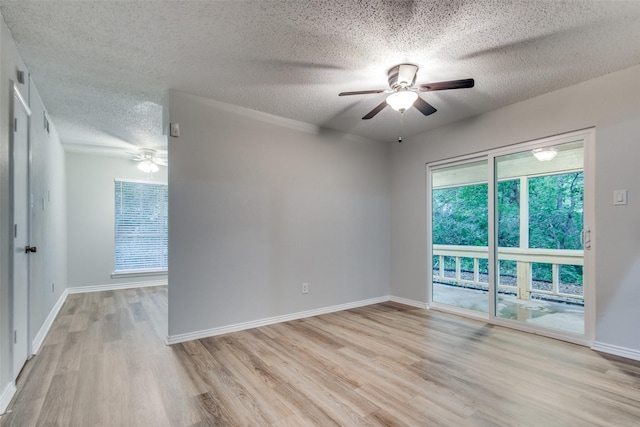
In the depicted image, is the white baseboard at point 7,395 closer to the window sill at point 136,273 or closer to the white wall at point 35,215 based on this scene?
the white wall at point 35,215

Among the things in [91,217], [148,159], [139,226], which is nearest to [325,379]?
[148,159]

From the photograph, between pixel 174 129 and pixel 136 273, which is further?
pixel 136 273

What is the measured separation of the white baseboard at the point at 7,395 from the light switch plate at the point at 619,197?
192 inches

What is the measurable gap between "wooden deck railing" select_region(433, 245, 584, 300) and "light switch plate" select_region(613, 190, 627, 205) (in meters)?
0.58

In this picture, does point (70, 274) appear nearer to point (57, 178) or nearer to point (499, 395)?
point (57, 178)

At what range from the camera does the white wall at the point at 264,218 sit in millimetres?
3176

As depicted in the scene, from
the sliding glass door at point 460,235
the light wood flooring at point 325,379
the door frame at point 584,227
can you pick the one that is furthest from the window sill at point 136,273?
the door frame at point 584,227

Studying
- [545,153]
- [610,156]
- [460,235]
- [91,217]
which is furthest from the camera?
[91,217]

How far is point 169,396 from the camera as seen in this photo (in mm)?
2092

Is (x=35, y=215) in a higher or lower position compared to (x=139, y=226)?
higher

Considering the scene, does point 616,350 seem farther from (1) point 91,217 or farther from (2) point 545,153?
(1) point 91,217

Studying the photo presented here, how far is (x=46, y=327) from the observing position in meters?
3.41

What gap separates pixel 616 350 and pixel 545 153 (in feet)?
6.43

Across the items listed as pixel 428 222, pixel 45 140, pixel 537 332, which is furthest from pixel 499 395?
pixel 45 140
